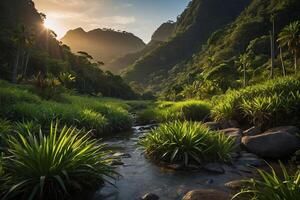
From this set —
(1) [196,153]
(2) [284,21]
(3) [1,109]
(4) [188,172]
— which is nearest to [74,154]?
(4) [188,172]

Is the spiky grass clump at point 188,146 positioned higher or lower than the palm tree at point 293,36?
lower

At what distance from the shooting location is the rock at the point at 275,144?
12.4m

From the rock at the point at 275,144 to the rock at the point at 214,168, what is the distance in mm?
2699

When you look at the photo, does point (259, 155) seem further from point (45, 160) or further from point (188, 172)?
point (45, 160)

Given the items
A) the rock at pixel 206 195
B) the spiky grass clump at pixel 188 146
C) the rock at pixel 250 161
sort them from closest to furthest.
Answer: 1. the rock at pixel 206 195
2. the spiky grass clump at pixel 188 146
3. the rock at pixel 250 161

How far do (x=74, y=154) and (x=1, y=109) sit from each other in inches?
450

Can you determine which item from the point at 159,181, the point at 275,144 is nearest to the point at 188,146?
the point at 159,181

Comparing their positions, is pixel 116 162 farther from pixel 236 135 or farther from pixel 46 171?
pixel 236 135

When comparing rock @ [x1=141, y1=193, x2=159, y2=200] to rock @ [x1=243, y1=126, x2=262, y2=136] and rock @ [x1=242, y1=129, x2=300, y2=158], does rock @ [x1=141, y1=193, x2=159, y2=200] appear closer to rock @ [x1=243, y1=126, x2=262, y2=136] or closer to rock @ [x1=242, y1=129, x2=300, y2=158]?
rock @ [x1=242, y1=129, x2=300, y2=158]

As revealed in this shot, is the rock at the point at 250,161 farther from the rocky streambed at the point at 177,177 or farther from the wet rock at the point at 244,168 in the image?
the wet rock at the point at 244,168

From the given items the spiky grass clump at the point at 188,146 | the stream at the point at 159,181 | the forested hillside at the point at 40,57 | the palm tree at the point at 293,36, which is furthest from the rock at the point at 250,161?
the forested hillside at the point at 40,57

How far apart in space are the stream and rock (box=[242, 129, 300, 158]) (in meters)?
2.19

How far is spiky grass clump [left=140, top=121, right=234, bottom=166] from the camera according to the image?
36.3 feet

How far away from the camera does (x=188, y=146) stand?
11133 mm
